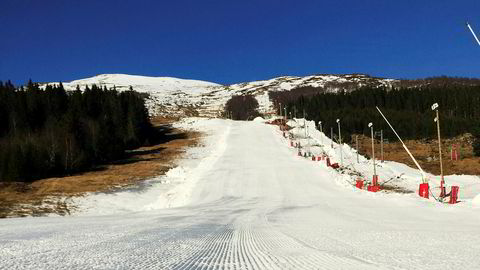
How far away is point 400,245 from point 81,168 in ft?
188

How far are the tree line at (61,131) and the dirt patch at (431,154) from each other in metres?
45.0

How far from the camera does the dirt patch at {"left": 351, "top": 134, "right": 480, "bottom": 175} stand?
2867 inches

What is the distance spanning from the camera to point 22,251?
6.80 m

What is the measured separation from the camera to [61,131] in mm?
60594

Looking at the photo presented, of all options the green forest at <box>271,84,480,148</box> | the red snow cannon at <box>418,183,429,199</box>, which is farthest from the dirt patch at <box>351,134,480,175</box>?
the red snow cannon at <box>418,183,429,199</box>

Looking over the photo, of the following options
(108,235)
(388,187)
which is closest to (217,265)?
(108,235)

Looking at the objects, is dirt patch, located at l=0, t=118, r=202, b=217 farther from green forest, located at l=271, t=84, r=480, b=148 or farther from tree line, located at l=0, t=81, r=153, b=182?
green forest, located at l=271, t=84, r=480, b=148

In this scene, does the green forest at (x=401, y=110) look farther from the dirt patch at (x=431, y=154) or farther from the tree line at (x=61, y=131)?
the tree line at (x=61, y=131)

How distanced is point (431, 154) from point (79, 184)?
6913 centimetres

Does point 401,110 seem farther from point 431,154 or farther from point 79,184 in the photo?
point 79,184

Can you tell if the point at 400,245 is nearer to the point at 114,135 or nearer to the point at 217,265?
the point at 217,265

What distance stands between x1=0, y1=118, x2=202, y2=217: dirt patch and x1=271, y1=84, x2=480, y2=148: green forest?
59.6 metres

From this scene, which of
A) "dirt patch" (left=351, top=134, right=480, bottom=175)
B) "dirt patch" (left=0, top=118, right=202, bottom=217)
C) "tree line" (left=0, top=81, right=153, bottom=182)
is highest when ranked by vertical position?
"tree line" (left=0, top=81, right=153, bottom=182)

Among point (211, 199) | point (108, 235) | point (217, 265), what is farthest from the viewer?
point (211, 199)
